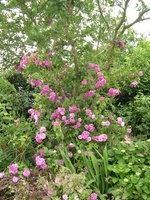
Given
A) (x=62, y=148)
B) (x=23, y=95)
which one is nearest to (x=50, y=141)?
(x=62, y=148)

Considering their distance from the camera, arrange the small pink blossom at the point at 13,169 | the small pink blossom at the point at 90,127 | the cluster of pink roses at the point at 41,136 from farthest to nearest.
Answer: the small pink blossom at the point at 90,127, the cluster of pink roses at the point at 41,136, the small pink blossom at the point at 13,169

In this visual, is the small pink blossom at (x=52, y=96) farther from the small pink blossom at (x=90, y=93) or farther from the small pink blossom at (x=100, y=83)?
the small pink blossom at (x=100, y=83)

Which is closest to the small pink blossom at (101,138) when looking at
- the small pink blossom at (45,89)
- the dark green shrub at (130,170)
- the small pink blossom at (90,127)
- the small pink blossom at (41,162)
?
the small pink blossom at (90,127)

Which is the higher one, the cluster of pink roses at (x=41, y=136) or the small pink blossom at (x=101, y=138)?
the cluster of pink roses at (x=41, y=136)

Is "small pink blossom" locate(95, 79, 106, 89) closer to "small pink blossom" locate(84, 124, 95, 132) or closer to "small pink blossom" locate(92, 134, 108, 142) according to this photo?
"small pink blossom" locate(84, 124, 95, 132)

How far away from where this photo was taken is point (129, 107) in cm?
473

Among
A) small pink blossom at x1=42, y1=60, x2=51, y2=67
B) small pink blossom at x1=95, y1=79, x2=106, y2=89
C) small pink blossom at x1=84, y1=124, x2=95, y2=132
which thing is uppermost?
small pink blossom at x1=42, y1=60, x2=51, y2=67

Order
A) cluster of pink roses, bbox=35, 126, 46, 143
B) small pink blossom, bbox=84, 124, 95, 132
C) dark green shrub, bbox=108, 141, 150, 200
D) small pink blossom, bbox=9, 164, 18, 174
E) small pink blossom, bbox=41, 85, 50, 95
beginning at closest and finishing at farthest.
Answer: dark green shrub, bbox=108, 141, 150, 200, small pink blossom, bbox=9, 164, 18, 174, cluster of pink roses, bbox=35, 126, 46, 143, small pink blossom, bbox=84, 124, 95, 132, small pink blossom, bbox=41, 85, 50, 95

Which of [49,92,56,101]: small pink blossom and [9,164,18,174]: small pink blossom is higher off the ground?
[49,92,56,101]: small pink blossom

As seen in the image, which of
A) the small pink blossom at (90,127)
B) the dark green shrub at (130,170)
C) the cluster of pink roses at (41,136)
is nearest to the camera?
the dark green shrub at (130,170)

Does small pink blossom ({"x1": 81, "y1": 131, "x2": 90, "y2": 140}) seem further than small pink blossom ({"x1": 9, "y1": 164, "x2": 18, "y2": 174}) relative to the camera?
Yes

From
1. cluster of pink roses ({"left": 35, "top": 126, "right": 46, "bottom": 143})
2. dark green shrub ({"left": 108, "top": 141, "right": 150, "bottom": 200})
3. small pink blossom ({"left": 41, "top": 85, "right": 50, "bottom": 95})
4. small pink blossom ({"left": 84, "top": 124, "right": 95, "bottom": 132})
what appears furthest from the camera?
small pink blossom ({"left": 41, "top": 85, "right": 50, "bottom": 95})

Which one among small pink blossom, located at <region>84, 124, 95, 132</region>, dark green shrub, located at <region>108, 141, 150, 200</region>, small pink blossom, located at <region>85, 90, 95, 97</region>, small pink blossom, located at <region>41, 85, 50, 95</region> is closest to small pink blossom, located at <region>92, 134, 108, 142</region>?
small pink blossom, located at <region>84, 124, 95, 132</region>

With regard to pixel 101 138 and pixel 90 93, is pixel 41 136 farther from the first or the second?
pixel 90 93
